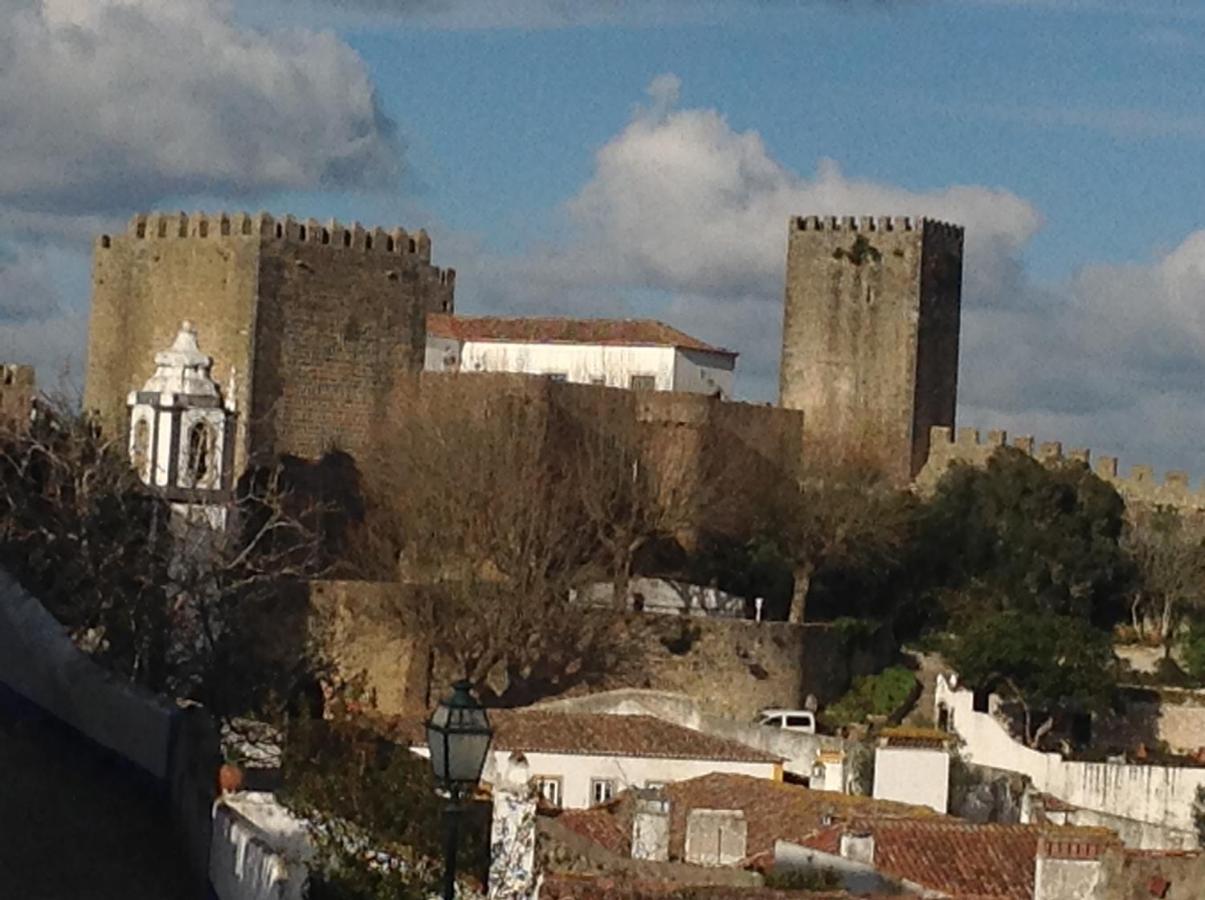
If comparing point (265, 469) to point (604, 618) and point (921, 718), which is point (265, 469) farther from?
point (921, 718)

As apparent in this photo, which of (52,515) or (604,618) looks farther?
(604,618)

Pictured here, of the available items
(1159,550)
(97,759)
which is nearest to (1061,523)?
(1159,550)

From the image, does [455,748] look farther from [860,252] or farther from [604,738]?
[860,252]

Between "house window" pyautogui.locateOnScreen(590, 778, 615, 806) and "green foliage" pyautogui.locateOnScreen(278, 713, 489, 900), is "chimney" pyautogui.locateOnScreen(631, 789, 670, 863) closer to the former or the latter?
"green foliage" pyautogui.locateOnScreen(278, 713, 489, 900)

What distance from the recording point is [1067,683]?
50750 millimetres

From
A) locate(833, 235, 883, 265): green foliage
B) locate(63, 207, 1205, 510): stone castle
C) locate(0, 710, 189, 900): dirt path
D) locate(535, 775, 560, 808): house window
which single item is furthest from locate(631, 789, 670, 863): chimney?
locate(833, 235, 883, 265): green foliage

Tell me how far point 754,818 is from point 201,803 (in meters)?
9.96

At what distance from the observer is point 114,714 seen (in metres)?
26.4

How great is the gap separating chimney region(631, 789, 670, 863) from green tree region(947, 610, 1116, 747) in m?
19.4

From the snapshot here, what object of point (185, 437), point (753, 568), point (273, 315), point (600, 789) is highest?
point (273, 315)

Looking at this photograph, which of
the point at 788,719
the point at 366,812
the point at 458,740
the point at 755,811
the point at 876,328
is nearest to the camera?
the point at 458,740

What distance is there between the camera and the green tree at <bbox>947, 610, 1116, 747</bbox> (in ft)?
166

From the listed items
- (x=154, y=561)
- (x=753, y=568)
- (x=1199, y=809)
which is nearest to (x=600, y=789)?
(x=154, y=561)

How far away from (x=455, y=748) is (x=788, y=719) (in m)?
33.1
